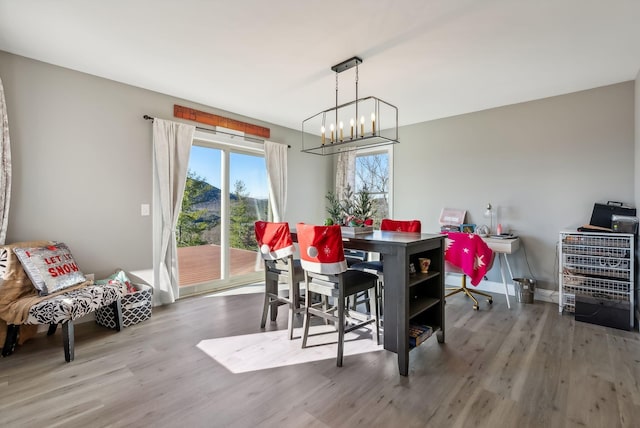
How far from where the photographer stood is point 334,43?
8.26 ft

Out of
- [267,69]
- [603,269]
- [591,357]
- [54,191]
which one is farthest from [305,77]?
[603,269]

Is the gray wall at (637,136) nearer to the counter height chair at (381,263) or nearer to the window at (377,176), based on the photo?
the counter height chair at (381,263)

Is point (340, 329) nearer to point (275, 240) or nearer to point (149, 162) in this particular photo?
point (275, 240)

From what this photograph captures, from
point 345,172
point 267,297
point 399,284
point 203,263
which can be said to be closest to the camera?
point 399,284

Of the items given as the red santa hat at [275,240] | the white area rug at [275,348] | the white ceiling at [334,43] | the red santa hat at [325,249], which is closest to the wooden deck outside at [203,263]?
the white area rug at [275,348]

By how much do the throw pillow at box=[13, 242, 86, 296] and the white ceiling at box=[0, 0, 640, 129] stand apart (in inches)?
70.2

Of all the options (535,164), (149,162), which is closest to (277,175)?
(149,162)

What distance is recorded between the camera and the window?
5336 mm

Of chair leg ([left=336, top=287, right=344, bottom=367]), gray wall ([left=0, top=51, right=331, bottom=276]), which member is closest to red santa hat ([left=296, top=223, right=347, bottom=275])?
chair leg ([left=336, top=287, right=344, bottom=367])

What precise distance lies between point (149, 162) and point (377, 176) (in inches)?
145

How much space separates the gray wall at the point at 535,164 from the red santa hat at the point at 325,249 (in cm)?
304

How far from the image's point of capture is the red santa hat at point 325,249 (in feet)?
7.19

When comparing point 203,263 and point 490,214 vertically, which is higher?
point 490,214

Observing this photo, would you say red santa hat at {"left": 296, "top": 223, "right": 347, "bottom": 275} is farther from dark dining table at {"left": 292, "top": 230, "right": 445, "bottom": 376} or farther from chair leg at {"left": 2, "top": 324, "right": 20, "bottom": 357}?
chair leg at {"left": 2, "top": 324, "right": 20, "bottom": 357}
